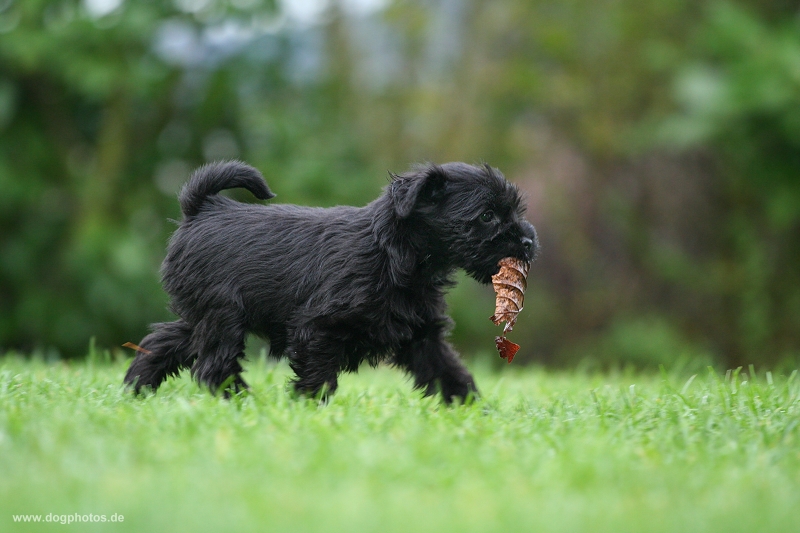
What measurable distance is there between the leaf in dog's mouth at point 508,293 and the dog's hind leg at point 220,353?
1319mm

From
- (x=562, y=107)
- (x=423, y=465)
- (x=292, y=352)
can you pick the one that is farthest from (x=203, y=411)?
(x=562, y=107)

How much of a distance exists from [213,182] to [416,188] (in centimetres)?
121

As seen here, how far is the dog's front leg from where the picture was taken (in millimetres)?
4727

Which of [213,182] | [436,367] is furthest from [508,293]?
[213,182]

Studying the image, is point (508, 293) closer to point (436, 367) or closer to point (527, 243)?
point (527, 243)

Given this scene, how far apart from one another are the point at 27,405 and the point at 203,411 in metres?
0.87

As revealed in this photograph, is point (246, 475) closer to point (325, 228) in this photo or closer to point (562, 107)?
point (325, 228)

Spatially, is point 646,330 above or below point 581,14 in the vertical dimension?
below

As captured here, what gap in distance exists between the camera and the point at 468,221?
4.52m

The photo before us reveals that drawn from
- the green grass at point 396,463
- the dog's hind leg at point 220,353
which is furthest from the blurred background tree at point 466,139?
the green grass at point 396,463

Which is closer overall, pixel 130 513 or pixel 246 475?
pixel 130 513

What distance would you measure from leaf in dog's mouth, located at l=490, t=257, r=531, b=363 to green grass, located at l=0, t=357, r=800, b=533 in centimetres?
33

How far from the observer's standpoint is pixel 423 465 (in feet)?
10.3

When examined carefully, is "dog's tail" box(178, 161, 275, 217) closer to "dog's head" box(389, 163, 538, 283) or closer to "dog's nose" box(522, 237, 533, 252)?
"dog's head" box(389, 163, 538, 283)
